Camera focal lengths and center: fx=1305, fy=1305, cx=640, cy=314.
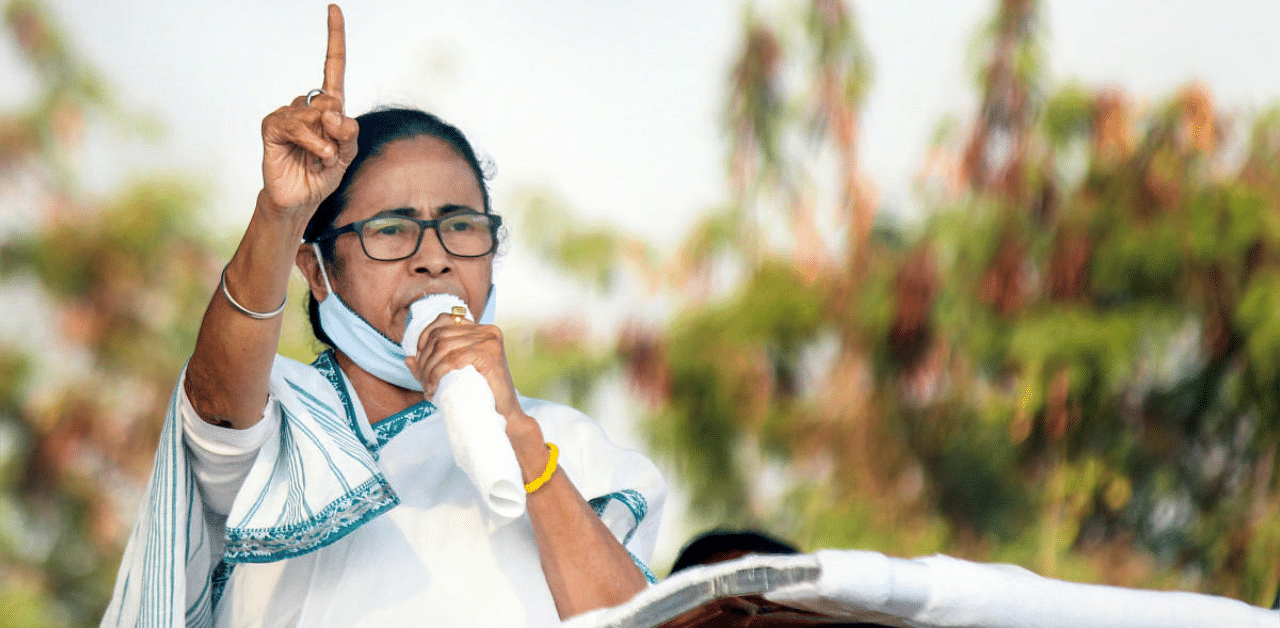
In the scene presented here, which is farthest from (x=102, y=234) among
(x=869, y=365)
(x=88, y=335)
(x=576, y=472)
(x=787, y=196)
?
(x=576, y=472)

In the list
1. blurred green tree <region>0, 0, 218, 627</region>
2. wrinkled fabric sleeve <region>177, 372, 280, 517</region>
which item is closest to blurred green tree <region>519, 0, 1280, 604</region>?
blurred green tree <region>0, 0, 218, 627</region>

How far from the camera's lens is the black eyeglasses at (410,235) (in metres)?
2.05

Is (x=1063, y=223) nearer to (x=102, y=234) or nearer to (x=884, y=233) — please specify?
(x=884, y=233)

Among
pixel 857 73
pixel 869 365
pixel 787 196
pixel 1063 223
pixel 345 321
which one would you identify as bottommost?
pixel 345 321

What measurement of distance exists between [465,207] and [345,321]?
0.88 feet

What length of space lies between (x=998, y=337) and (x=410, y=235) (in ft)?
16.3

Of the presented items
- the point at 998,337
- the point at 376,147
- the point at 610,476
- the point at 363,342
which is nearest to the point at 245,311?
the point at 363,342

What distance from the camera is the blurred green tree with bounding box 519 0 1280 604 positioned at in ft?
20.7

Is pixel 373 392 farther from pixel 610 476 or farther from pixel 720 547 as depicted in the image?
pixel 720 547

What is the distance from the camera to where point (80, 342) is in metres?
6.72

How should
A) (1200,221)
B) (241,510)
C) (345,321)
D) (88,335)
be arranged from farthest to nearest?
(88,335) < (1200,221) < (345,321) < (241,510)

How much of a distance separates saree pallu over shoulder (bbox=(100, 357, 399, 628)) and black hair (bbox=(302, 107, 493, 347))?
1.17ft

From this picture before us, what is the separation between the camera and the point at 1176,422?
651 cm

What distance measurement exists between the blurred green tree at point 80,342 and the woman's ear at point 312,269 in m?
4.92
